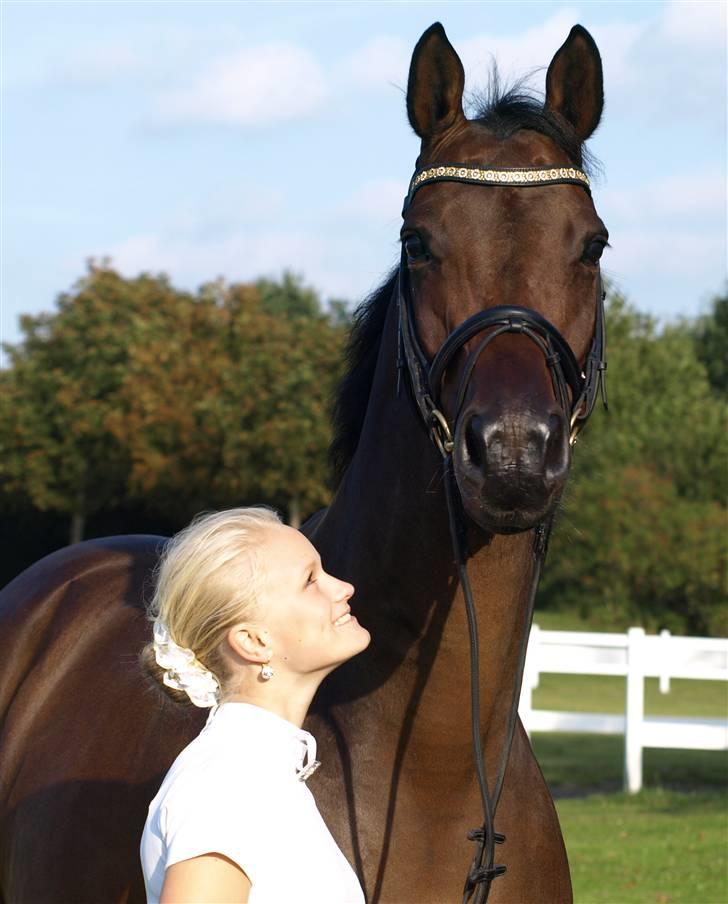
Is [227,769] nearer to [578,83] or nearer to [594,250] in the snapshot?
[594,250]

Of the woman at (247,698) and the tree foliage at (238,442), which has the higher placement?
the tree foliage at (238,442)

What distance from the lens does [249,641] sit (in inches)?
95.3

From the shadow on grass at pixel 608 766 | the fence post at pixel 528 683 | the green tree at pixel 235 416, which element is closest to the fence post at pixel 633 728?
the shadow on grass at pixel 608 766

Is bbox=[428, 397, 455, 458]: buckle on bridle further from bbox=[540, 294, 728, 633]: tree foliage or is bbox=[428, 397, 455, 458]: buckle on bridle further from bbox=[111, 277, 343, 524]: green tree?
Answer: bbox=[540, 294, 728, 633]: tree foliage

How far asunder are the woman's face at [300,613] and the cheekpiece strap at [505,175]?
42.9 inches

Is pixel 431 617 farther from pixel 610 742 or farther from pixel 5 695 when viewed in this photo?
pixel 610 742

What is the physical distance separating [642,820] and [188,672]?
29.0ft

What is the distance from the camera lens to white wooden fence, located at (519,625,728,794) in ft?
38.7

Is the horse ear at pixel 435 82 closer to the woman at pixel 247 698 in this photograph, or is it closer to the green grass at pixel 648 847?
the woman at pixel 247 698

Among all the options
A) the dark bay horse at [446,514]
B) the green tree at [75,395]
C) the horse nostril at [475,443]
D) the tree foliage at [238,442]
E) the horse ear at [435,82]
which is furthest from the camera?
the green tree at [75,395]

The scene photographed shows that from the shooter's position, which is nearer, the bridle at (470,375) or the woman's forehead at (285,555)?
the woman's forehead at (285,555)

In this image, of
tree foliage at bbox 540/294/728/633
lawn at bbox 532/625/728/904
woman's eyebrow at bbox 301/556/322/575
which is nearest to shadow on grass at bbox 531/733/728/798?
lawn at bbox 532/625/728/904

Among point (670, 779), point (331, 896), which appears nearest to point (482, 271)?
point (331, 896)

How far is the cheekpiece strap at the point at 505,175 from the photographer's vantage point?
3.17 meters
